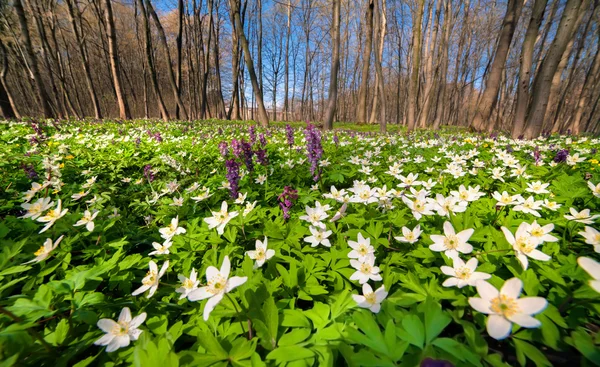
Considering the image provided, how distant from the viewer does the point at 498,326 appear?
75cm

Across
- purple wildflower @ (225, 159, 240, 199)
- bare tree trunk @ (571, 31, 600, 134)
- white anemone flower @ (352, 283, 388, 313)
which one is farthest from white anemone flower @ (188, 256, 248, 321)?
bare tree trunk @ (571, 31, 600, 134)

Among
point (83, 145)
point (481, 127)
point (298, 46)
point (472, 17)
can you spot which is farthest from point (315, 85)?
point (83, 145)

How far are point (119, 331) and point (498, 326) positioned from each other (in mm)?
1404

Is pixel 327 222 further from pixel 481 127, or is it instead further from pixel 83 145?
pixel 481 127

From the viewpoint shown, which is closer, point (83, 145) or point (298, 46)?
point (83, 145)

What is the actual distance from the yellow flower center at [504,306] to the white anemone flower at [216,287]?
88 centimetres

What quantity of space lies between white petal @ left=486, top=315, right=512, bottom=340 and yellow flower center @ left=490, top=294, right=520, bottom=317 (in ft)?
0.09

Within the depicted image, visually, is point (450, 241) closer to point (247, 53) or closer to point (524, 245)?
point (524, 245)

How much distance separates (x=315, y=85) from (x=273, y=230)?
4449 cm

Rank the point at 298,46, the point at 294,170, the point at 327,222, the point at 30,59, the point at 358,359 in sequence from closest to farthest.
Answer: the point at 358,359 < the point at 327,222 < the point at 294,170 < the point at 30,59 < the point at 298,46

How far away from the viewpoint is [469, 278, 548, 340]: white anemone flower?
0.74 meters

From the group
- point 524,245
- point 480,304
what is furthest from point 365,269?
point 524,245

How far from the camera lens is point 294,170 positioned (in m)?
3.45

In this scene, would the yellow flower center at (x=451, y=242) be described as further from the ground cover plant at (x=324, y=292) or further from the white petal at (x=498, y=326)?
the white petal at (x=498, y=326)
